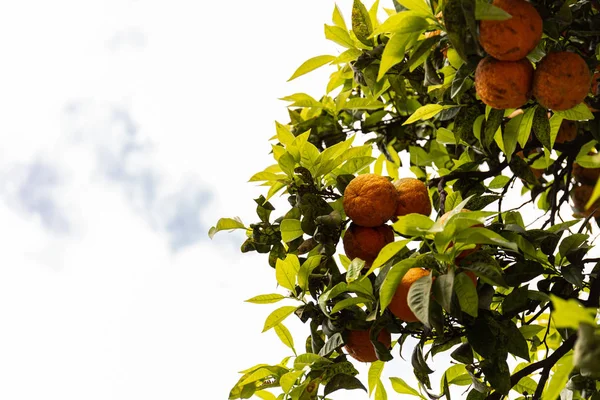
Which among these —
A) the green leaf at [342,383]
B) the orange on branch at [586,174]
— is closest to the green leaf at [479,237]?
the green leaf at [342,383]

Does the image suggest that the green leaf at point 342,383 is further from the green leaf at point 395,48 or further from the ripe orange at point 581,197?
the ripe orange at point 581,197

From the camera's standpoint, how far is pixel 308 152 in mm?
1527

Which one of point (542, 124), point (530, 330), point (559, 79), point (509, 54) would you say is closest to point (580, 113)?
point (542, 124)

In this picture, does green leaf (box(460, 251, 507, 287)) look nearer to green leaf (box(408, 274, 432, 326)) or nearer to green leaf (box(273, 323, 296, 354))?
green leaf (box(408, 274, 432, 326))

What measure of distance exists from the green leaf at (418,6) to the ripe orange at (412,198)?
37 centimetres

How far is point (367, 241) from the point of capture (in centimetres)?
140

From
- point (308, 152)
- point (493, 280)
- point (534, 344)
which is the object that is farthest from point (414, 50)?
point (534, 344)

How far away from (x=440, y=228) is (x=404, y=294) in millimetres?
195

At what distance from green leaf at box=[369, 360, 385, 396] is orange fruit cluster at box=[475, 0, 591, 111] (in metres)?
0.67

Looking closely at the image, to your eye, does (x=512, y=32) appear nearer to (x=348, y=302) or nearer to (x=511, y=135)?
(x=511, y=135)

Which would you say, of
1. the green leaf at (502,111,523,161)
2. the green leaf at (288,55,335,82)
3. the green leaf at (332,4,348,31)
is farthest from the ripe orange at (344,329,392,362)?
the green leaf at (332,4,348,31)

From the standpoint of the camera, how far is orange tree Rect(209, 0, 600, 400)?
3.80 ft

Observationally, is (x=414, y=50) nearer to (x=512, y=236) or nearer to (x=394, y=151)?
(x=512, y=236)

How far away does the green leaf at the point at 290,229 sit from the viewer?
1.52 metres
